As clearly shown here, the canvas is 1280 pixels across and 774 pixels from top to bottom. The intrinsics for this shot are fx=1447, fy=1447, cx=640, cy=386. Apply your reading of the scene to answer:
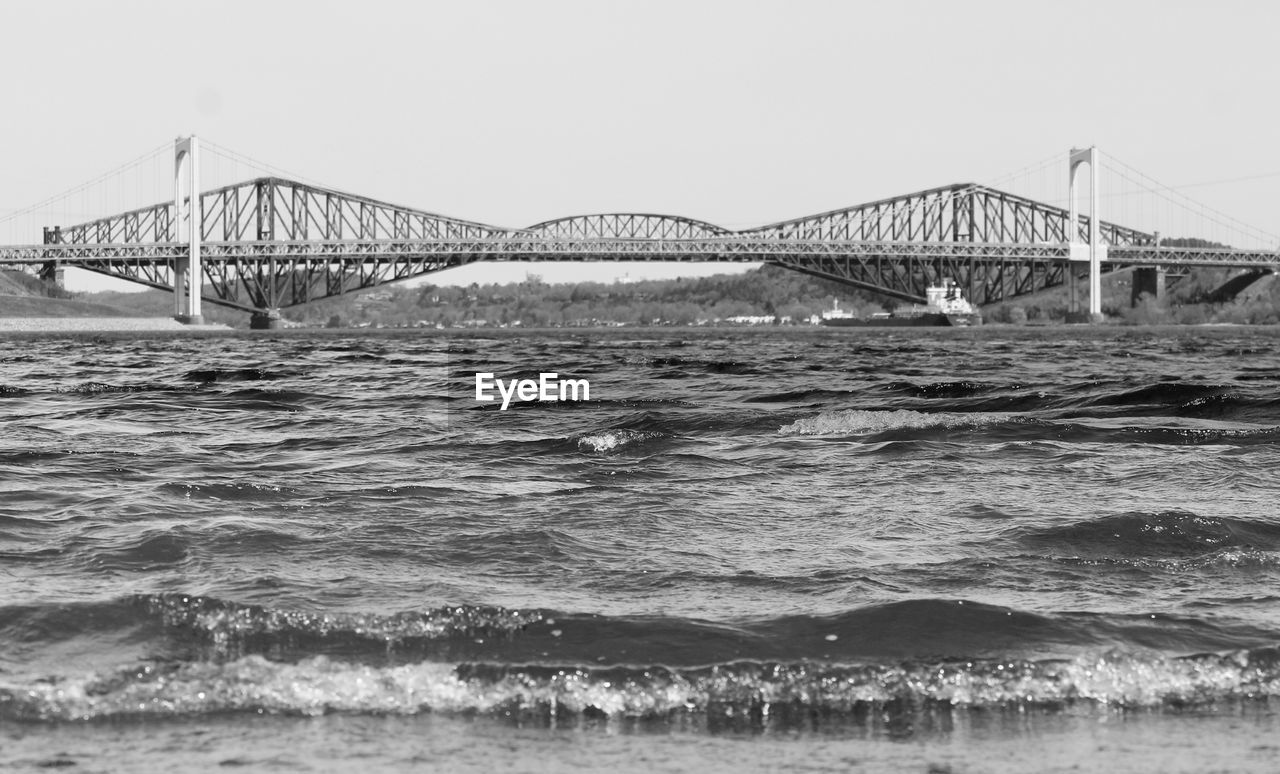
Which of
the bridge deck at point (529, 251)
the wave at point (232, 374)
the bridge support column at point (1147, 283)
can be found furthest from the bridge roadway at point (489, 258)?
the wave at point (232, 374)

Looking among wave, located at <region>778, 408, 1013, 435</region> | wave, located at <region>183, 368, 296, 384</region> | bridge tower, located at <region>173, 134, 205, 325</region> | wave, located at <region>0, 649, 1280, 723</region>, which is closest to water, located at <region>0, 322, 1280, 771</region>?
wave, located at <region>0, 649, 1280, 723</region>

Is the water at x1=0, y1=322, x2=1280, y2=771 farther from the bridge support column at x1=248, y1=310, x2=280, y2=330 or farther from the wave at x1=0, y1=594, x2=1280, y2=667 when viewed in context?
the bridge support column at x1=248, y1=310, x2=280, y2=330

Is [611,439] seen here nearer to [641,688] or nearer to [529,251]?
[641,688]

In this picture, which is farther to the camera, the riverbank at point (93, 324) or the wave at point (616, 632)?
the riverbank at point (93, 324)

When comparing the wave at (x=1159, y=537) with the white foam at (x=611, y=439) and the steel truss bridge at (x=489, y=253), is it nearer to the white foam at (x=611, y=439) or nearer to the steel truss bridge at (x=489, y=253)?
the white foam at (x=611, y=439)

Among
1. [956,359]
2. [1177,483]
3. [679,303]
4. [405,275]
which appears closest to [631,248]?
[405,275]

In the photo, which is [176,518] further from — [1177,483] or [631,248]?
[631,248]
